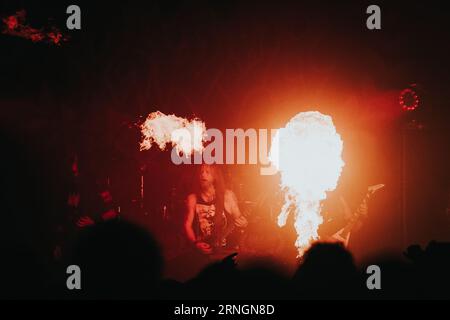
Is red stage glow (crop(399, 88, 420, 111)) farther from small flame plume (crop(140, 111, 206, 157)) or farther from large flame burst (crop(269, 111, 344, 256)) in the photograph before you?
small flame plume (crop(140, 111, 206, 157))

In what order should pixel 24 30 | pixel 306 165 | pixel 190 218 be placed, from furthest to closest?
Answer: pixel 306 165
pixel 190 218
pixel 24 30

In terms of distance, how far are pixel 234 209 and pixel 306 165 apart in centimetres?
124

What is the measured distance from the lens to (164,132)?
6.32m

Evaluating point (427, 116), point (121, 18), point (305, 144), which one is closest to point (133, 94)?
point (121, 18)

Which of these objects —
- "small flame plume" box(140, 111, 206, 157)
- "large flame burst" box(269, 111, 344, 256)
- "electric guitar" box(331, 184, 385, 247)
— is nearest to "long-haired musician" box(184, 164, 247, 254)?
"small flame plume" box(140, 111, 206, 157)

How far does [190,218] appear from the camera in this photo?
20.7 ft

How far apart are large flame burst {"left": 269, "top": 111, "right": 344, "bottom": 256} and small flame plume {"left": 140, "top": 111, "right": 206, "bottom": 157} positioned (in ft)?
3.60

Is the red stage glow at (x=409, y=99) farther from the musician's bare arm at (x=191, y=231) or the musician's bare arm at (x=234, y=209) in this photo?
the musician's bare arm at (x=191, y=231)

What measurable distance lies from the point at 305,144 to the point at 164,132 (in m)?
2.06

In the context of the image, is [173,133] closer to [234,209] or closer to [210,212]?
[210,212]

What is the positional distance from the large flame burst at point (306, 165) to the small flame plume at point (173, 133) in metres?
1.10

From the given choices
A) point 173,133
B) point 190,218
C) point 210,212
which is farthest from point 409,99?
point 190,218

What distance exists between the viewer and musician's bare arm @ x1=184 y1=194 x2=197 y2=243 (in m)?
6.31

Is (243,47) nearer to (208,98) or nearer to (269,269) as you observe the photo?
(208,98)
